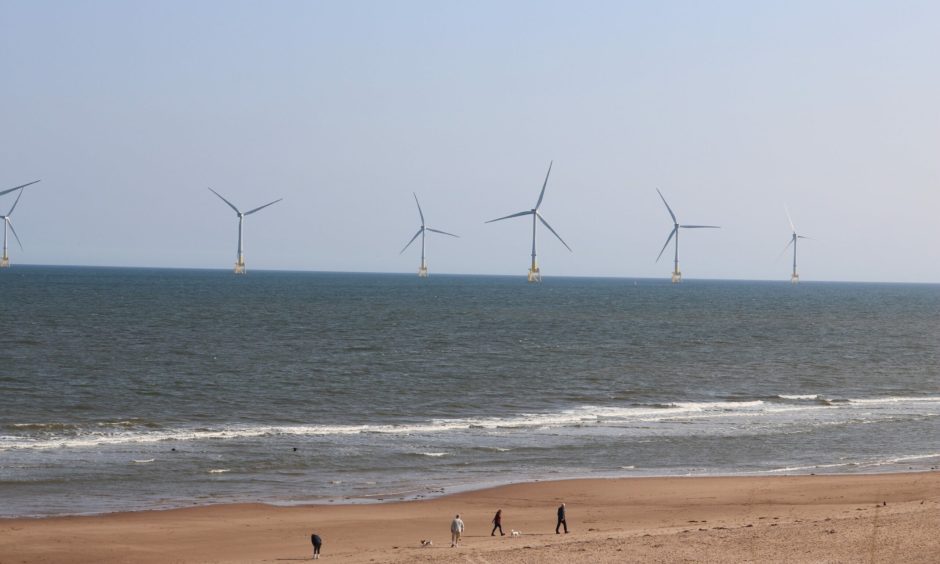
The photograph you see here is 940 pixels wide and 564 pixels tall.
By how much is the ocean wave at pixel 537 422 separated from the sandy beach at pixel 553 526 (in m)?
14.7

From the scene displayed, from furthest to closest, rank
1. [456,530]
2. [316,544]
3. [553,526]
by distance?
[553,526] → [456,530] → [316,544]

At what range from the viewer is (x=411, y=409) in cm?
6091

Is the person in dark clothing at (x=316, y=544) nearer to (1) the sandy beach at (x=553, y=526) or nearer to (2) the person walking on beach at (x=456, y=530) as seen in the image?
(1) the sandy beach at (x=553, y=526)

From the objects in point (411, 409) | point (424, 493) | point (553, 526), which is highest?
point (411, 409)

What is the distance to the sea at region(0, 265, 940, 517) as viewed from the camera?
40969mm

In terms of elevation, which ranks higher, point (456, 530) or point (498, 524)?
point (456, 530)

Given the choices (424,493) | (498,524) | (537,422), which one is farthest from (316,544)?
(537,422)

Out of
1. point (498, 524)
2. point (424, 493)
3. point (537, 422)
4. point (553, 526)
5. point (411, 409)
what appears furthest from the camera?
point (411, 409)

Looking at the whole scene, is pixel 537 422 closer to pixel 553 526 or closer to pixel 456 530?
pixel 553 526

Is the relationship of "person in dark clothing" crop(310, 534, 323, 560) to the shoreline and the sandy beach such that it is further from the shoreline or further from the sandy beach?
the shoreline

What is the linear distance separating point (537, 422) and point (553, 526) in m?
23.2

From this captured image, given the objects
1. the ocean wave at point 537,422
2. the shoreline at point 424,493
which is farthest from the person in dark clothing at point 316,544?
the ocean wave at point 537,422

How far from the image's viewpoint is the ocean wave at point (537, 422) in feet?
160

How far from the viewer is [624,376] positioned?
8075cm
